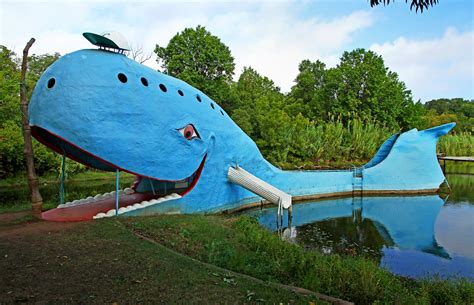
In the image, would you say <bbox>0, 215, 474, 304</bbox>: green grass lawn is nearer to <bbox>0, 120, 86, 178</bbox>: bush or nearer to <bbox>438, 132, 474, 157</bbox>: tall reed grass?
<bbox>0, 120, 86, 178</bbox>: bush

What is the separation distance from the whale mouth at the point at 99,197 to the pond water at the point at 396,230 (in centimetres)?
402

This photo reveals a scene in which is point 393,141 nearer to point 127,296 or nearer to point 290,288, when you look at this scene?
point 290,288

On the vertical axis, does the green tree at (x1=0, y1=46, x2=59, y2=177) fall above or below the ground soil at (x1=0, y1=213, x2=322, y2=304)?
above

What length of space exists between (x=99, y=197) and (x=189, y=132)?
3854 millimetres

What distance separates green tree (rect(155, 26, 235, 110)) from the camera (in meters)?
29.2

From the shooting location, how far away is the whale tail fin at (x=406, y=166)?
2269cm

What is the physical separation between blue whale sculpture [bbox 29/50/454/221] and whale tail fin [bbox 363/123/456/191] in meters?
9.48

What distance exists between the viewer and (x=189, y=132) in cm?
1222

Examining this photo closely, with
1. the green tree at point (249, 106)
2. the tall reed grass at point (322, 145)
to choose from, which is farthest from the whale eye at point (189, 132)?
the tall reed grass at point (322, 145)

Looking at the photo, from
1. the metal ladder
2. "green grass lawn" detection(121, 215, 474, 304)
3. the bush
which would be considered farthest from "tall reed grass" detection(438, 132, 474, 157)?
"green grass lawn" detection(121, 215, 474, 304)

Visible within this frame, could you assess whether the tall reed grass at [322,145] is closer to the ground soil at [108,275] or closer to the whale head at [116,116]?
the whale head at [116,116]

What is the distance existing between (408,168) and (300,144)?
9.34 metres

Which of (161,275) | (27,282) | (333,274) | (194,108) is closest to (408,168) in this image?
(194,108)

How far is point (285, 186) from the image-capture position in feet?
62.5
